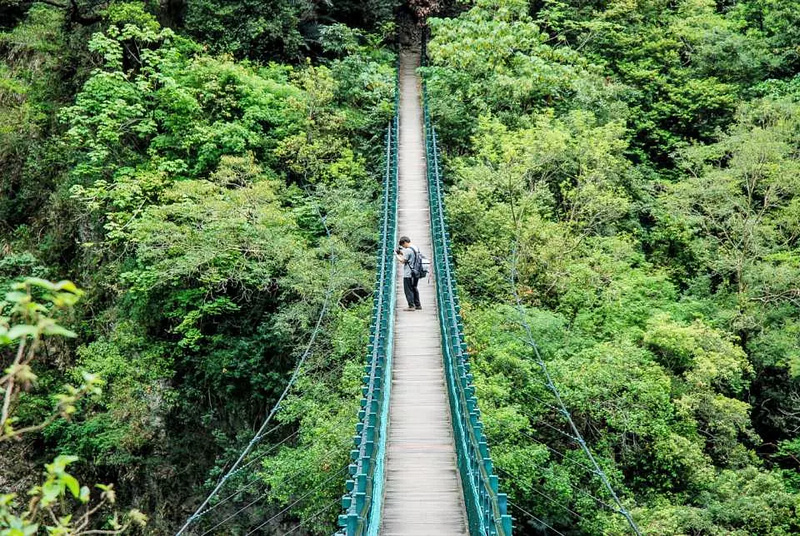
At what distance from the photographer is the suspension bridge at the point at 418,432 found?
829 cm

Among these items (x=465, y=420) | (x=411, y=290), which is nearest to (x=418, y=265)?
(x=411, y=290)

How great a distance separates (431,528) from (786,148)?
16297 millimetres

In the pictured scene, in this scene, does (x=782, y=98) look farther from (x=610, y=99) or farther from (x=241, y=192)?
(x=241, y=192)

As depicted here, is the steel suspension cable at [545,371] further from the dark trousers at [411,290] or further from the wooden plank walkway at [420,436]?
the dark trousers at [411,290]

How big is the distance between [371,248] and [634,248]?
293 inches

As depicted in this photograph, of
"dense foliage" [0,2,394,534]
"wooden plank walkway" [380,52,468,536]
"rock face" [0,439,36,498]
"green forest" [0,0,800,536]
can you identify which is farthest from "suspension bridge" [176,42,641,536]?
"rock face" [0,439,36,498]

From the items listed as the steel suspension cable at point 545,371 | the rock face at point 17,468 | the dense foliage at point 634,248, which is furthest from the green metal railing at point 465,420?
the rock face at point 17,468

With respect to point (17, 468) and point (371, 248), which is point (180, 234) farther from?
point (17, 468)

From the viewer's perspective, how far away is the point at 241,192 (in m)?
19.0

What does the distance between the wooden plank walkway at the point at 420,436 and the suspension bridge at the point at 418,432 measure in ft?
0.05

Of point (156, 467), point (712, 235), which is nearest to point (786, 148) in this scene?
point (712, 235)

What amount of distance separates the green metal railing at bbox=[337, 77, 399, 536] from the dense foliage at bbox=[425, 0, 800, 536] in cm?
225

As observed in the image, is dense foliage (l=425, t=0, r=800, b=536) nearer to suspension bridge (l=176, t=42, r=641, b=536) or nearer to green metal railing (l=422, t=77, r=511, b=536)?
suspension bridge (l=176, t=42, r=641, b=536)

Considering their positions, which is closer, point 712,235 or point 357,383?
point 357,383
